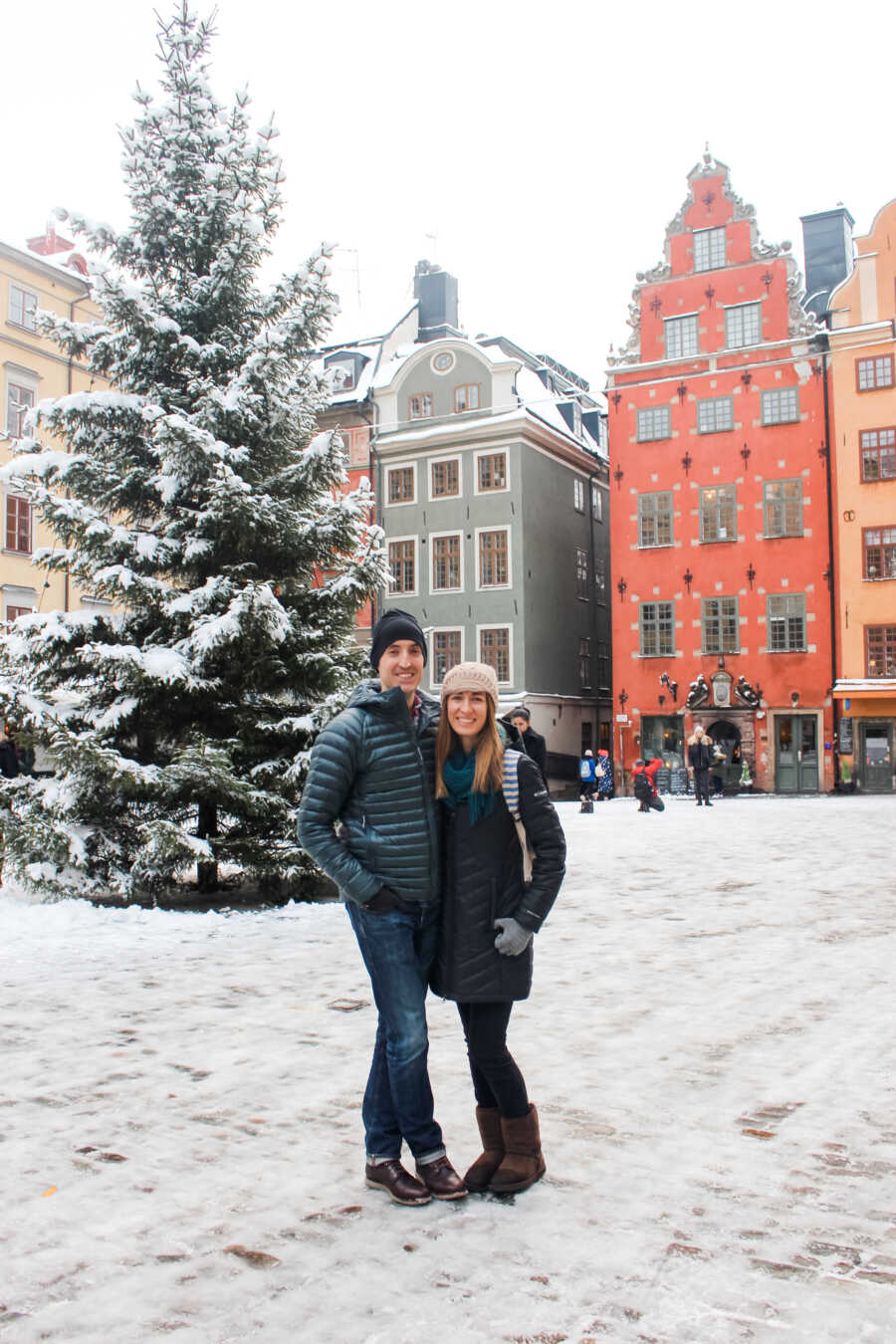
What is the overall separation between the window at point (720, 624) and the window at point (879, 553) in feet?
13.2

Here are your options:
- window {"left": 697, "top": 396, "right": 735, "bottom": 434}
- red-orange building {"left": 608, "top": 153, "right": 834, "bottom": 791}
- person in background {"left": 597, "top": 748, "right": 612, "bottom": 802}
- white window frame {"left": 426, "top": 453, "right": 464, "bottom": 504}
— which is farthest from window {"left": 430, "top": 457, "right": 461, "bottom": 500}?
person in background {"left": 597, "top": 748, "right": 612, "bottom": 802}

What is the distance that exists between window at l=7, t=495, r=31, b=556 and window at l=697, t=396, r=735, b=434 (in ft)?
67.5

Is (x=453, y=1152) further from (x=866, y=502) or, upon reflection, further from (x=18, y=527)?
(x=866, y=502)

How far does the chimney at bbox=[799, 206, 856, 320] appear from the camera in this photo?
39188 millimetres

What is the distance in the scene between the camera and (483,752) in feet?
12.9

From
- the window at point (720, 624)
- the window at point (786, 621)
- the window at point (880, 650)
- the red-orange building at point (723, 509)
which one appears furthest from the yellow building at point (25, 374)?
the window at point (880, 650)

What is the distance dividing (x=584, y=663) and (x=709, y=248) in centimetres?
1478

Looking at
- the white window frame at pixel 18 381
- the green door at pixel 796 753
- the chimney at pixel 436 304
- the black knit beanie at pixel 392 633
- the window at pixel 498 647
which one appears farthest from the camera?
the chimney at pixel 436 304

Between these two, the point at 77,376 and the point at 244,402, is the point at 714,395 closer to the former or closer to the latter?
the point at 77,376

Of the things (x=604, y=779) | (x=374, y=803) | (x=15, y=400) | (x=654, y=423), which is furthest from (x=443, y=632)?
(x=374, y=803)

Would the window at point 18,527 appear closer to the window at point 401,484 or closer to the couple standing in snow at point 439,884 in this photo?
the window at point 401,484

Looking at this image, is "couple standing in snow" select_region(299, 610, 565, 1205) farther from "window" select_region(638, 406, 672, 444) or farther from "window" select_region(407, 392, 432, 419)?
"window" select_region(407, 392, 432, 419)

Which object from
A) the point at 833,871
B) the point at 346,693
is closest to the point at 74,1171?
the point at 346,693

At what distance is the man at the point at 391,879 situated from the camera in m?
3.91
